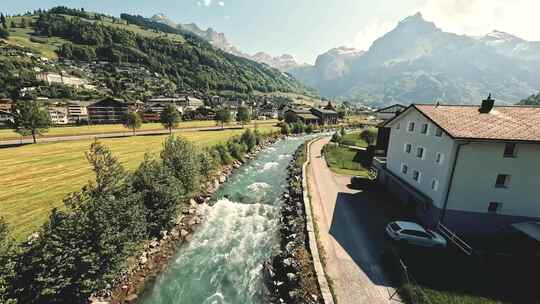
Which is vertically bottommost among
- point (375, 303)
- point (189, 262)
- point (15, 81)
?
point (189, 262)

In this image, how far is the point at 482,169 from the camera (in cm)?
1820

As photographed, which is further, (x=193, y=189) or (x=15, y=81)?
(x=15, y=81)

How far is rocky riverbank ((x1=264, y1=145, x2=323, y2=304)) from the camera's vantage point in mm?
13664

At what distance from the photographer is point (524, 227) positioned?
17406 mm

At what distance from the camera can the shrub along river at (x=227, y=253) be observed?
1522 cm

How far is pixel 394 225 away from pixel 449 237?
4280 millimetres

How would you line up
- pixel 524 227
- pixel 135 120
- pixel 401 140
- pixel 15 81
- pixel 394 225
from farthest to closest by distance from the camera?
pixel 15 81, pixel 135 120, pixel 401 140, pixel 394 225, pixel 524 227

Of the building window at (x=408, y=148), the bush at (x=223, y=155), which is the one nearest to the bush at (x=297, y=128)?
the bush at (x=223, y=155)

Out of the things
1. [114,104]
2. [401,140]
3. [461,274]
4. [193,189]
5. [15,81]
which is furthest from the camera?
[15,81]

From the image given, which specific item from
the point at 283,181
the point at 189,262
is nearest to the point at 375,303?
the point at 189,262

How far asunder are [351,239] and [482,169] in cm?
1225

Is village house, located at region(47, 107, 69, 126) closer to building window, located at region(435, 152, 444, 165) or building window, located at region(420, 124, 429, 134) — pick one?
building window, located at region(420, 124, 429, 134)

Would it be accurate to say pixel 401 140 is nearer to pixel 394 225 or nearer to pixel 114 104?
pixel 394 225

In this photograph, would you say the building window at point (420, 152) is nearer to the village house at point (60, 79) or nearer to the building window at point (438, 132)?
the building window at point (438, 132)
